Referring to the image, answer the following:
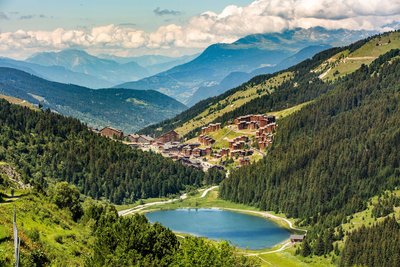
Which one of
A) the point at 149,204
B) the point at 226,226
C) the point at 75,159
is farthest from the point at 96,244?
the point at 75,159

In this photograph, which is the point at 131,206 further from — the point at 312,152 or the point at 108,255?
the point at 108,255

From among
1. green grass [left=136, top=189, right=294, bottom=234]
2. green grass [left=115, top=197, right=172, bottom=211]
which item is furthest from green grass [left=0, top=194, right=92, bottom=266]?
green grass [left=136, top=189, right=294, bottom=234]

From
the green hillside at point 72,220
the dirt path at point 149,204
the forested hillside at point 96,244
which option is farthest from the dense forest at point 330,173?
the forested hillside at point 96,244

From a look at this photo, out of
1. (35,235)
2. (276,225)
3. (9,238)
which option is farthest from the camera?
(276,225)

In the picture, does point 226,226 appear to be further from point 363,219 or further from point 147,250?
point 147,250

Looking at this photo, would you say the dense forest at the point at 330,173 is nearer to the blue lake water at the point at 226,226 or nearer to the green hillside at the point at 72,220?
the blue lake water at the point at 226,226

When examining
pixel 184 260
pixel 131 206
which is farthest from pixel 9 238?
pixel 131 206

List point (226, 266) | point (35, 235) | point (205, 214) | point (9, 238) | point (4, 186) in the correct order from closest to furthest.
→ point (9, 238) → point (35, 235) → point (226, 266) → point (4, 186) → point (205, 214)

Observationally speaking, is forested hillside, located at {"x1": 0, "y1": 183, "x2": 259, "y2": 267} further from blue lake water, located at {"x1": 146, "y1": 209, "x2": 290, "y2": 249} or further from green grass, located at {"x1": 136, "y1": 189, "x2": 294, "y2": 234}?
green grass, located at {"x1": 136, "y1": 189, "x2": 294, "y2": 234}
